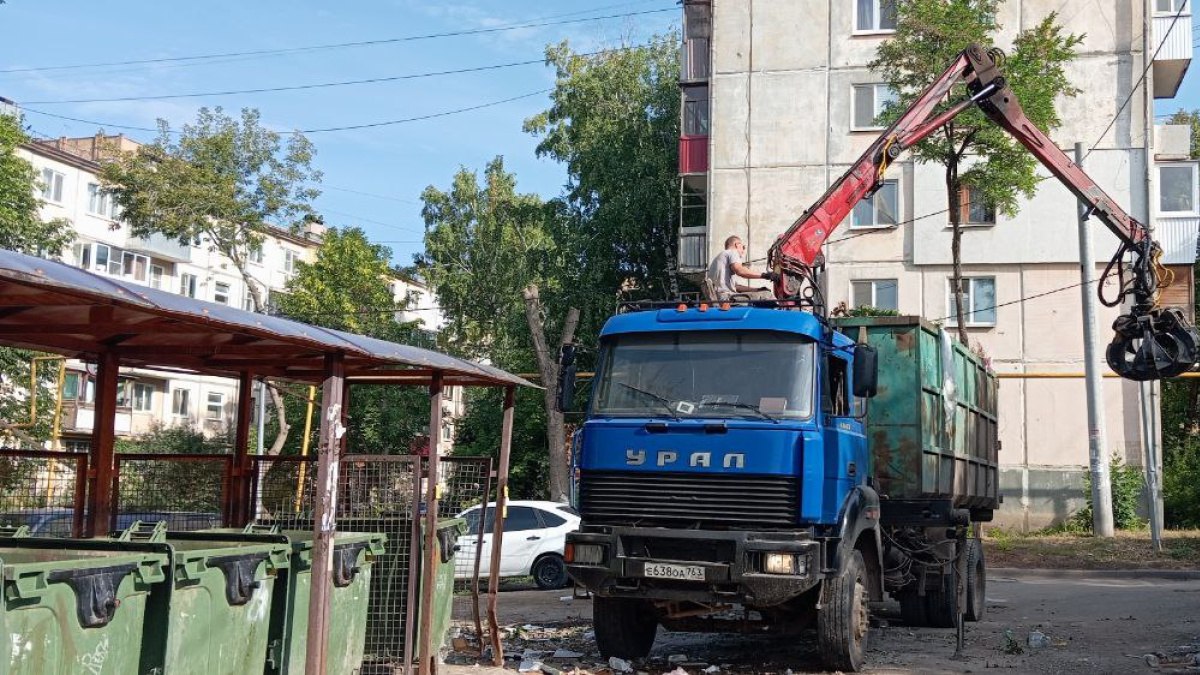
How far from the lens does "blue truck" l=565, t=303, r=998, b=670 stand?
8.86 meters

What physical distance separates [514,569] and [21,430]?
16.7 m

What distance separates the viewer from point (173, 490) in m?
9.58

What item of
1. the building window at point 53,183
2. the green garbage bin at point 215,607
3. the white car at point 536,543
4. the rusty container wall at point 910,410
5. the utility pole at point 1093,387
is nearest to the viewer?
the green garbage bin at point 215,607

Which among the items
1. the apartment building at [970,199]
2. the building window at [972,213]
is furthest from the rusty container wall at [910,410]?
the building window at [972,213]

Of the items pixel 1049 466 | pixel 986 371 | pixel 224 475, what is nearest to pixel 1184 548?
pixel 1049 466

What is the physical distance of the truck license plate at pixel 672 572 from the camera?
8.85 m

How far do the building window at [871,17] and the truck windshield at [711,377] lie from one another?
81.5ft

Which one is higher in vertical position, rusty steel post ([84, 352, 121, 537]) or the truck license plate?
rusty steel post ([84, 352, 121, 537])

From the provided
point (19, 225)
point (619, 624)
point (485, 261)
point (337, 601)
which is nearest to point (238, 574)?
point (337, 601)

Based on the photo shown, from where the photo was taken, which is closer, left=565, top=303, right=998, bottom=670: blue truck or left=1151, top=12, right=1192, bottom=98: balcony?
left=565, top=303, right=998, bottom=670: blue truck

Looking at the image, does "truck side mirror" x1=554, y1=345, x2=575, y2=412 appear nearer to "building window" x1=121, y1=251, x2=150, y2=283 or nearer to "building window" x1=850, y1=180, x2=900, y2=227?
"building window" x1=850, y1=180, x2=900, y2=227

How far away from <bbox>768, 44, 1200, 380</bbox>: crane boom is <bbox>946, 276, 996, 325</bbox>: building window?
1539cm

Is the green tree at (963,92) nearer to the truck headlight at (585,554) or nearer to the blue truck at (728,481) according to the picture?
the blue truck at (728,481)

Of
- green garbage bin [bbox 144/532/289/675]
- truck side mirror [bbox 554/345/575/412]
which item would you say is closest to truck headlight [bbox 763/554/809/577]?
truck side mirror [bbox 554/345/575/412]
